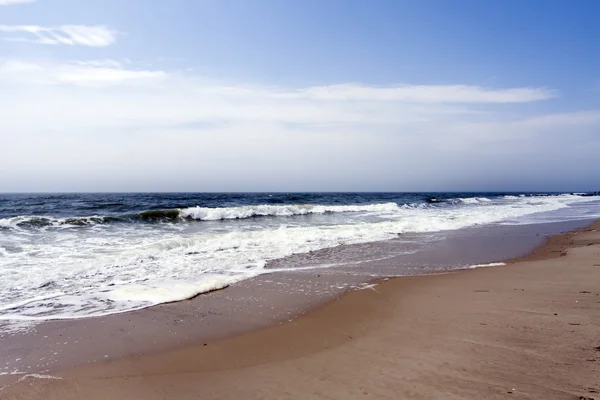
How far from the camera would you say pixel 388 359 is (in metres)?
3.84

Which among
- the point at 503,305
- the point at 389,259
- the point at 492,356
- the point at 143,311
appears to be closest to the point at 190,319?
the point at 143,311

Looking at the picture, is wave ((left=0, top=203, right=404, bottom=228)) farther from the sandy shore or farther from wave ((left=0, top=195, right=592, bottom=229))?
the sandy shore

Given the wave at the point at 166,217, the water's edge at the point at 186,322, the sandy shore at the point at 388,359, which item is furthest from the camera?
the wave at the point at 166,217

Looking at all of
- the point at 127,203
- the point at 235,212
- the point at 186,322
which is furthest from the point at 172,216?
the point at 186,322

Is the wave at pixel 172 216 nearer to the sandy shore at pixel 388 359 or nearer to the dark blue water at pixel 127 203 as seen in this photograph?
the dark blue water at pixel 127 203

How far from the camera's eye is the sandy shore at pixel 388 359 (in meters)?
3.29

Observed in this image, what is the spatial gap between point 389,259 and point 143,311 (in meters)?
6.18

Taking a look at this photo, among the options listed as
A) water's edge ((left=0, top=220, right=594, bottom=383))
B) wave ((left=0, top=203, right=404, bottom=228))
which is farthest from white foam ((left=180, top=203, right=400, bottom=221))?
water's edge ((left=0, top=220, right=594, bottom=383))

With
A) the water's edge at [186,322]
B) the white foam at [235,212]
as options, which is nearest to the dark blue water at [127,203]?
the white foam at [235,212]

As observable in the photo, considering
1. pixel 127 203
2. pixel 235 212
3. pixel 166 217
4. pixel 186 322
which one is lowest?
pixel 186 322

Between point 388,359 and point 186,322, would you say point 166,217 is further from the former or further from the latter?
point 388,359

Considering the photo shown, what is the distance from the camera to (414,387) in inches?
129

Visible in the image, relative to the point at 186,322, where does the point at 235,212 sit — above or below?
above

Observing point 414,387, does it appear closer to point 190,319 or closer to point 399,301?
point 399,301
